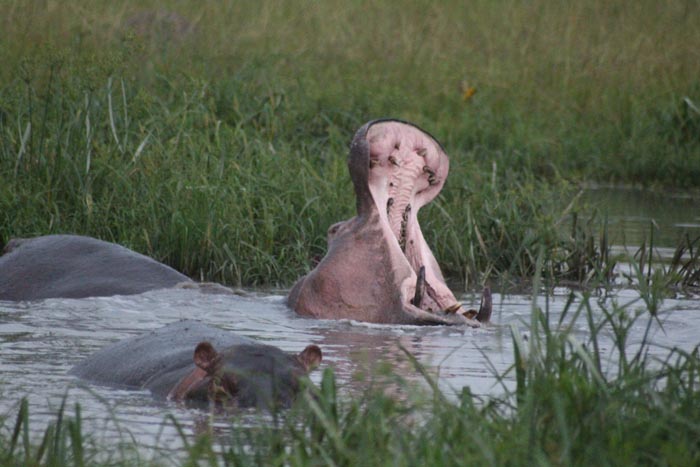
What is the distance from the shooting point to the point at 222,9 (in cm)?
1664

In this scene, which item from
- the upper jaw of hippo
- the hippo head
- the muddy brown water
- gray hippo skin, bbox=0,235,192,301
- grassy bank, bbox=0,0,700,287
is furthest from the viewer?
grassy bank, bbox=0,0,700,287

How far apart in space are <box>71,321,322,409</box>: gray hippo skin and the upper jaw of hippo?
1.01 meters

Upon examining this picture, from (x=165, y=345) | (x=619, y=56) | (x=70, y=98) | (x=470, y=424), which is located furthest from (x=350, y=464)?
(x=619, y=56)

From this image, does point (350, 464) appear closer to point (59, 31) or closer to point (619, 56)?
point (59, 31)

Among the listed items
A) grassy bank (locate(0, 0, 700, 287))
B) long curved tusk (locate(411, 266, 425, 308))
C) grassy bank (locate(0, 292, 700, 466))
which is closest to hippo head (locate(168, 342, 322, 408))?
grassy bank (locate(0, 292, 700, 466))

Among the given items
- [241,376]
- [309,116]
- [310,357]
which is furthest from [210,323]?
[309,116]

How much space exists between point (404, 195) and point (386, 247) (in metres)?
0.24

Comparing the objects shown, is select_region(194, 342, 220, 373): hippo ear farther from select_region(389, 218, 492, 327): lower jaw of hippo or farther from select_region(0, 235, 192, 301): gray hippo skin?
select_region(0, 235, 192, 301): gray hippo skin

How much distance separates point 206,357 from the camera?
4.22m

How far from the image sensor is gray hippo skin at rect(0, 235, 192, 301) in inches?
264

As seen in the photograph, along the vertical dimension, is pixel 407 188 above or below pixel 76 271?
above

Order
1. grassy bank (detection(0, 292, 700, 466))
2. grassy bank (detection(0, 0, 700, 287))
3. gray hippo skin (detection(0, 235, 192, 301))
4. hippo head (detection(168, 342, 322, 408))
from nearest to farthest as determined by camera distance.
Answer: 1. grassy bank (detection(0, 292, 700, 466))
2. hippo head (detection(168, 342, 322, 408))
3. gray hippo skin (detection(0, 235, 192, 301))
4. grassy bank (detection(0, 0, 700, 287))

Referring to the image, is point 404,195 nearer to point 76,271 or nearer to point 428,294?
point 428,294

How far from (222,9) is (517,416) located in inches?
541
